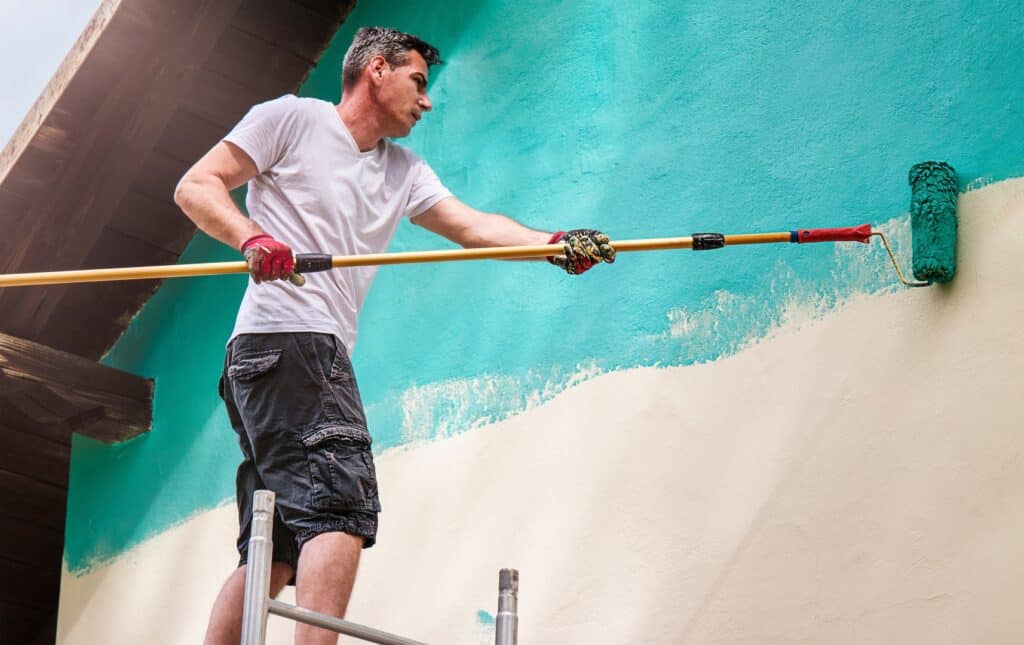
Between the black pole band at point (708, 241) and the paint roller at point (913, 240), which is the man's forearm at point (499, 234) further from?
the black pole band at point (708, 241)

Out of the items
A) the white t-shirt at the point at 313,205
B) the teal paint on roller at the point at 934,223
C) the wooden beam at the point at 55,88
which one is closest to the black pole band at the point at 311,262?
the white t-shirt at the point at 313,205

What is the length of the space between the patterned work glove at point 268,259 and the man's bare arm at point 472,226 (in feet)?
1.87

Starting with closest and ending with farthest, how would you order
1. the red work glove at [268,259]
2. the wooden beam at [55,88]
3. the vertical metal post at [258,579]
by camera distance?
1. the vertical metal post at [258,579]
2. the red work glove at [268,259]
3. the wooden beam at [55,88]

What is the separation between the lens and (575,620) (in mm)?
3080

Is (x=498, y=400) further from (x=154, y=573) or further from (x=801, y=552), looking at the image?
(x=154, y=573)

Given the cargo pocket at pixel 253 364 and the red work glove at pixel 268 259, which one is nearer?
the red work glove at pixel 268 259

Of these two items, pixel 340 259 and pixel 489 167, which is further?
pixel 489 167

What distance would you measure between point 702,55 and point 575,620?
1215 mm

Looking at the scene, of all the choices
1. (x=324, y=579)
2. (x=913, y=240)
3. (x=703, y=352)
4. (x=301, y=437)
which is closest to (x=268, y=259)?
(x=301, y=437)

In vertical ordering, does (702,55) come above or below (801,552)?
above

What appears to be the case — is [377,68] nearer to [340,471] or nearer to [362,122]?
[362,122]

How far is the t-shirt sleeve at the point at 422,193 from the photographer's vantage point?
3.21 m

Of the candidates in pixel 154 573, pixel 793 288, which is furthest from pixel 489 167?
pixel 154 573

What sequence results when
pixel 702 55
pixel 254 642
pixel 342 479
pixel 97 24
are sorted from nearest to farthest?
pixel 254 642 → pixel 342 479 → pixel 702 55 → pixel 97 24
